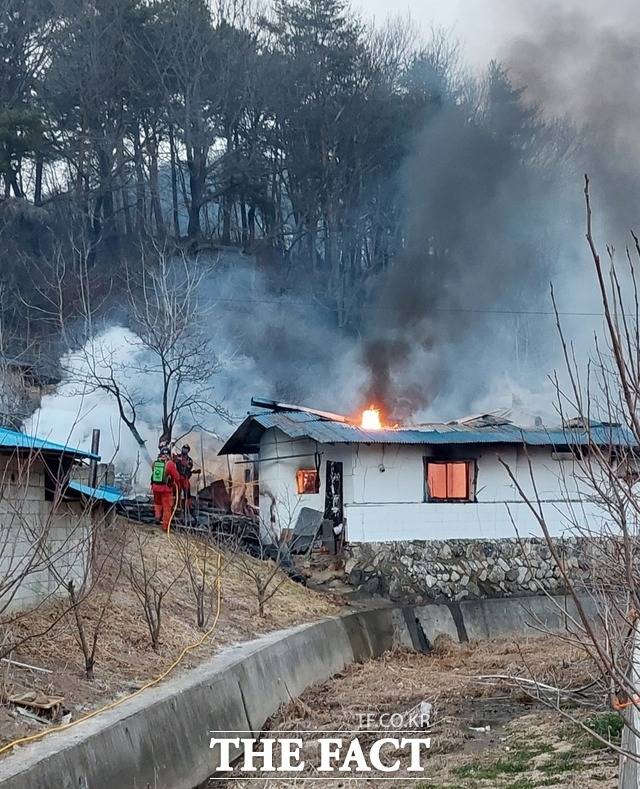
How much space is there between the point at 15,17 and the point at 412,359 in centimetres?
2295

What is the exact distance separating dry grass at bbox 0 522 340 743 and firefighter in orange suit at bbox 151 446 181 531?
732mm

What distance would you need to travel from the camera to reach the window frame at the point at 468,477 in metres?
23.8

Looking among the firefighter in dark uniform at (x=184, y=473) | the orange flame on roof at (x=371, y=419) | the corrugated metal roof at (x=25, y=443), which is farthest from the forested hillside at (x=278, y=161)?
the corrugated metal roof at (x=25, y=443)

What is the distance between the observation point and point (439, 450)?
24.1 meters

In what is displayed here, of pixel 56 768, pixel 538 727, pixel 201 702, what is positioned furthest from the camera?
pixel 538 727

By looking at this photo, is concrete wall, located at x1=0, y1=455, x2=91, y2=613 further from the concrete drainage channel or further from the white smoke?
the white smoke

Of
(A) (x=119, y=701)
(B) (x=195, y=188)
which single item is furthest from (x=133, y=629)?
(B) (x=195, y=188)

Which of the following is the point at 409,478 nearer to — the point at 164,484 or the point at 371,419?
the point at 371,419

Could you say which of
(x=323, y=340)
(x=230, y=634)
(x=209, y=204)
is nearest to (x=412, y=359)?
(x=323, y=340)

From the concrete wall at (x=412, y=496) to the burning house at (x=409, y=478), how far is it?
0.08 feet

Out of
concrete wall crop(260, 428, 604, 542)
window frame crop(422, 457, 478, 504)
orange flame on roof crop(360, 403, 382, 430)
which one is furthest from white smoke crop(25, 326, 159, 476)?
window frame crop(422, 457, 478, 504)

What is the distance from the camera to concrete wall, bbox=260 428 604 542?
2309cm

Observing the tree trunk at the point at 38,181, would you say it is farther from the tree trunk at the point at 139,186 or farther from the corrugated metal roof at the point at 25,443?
the corrugated metal roof at the point at 25,443

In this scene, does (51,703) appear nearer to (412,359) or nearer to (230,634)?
(230,634)
